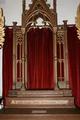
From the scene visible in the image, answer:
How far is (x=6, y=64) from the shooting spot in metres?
5.36

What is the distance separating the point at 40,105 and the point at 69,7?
206 cm

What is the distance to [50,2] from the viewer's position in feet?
18.2

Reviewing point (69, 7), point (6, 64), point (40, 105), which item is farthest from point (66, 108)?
point (69, 7)

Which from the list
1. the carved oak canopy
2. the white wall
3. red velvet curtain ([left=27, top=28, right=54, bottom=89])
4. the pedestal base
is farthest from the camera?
the white wall

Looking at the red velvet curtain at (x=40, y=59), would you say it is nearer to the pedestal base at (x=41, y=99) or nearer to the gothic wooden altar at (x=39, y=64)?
the gothic wooden altar at (x=39, y=64)

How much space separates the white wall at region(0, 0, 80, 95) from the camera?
216 inches

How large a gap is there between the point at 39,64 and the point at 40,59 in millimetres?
94

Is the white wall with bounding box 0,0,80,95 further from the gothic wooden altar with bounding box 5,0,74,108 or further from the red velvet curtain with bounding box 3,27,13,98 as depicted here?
the gothic wooden altar with bounding box 5,0,74,108

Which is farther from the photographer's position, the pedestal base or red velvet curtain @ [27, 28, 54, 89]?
red velvet curtain @ [27, 28, 54, 89]

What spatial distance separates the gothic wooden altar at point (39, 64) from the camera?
4586 millimetres

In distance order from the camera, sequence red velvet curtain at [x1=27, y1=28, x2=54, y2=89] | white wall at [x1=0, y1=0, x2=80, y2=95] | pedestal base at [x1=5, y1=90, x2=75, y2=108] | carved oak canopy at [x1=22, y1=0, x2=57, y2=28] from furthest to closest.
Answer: white wall at [x1=0, y1=0, x2=80, y2=95] → red velvet curtain at [x1=27, y1=28, x2=54, y2=89] → carved oak canopy at [x1=22, y1=0, x2=57, y2=28] → pedestal base at [x1=5, y1=90, x2=75, y2=108]

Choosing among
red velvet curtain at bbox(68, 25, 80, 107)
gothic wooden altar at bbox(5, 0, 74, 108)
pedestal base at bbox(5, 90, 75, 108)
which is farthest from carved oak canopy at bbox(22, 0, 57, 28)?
pedestal base at bbox(5, 90, 75, 108)

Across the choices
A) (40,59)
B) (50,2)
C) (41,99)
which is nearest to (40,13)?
(50,2)

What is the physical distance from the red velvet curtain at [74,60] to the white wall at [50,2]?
0.29m
